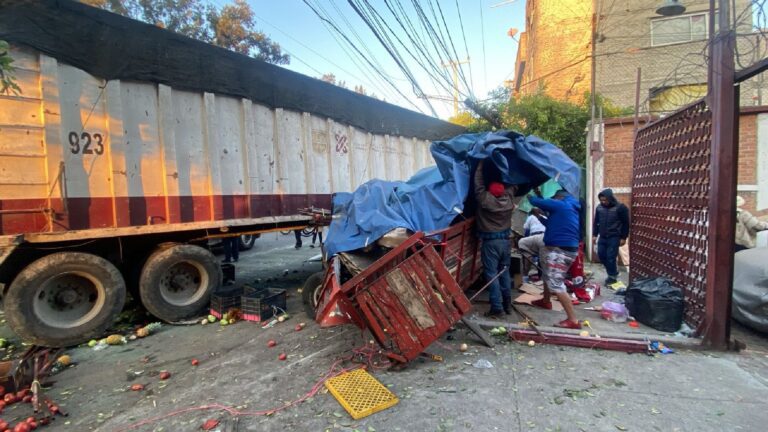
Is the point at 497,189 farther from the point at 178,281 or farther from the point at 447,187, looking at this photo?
the point at 178,281

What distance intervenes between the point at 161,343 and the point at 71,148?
2329mm

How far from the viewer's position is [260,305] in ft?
16.9

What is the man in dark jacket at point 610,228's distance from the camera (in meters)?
6.36

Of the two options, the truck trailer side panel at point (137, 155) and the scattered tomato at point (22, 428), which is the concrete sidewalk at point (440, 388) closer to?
the scattered tomato at point (22, 428)

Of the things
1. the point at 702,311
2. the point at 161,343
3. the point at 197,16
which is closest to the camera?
the point at 702,311

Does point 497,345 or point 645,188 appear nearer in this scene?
point 497,345

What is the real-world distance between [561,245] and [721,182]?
156 centimetres

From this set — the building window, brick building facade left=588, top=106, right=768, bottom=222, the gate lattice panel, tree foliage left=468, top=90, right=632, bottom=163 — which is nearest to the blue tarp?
the gate lattice panel

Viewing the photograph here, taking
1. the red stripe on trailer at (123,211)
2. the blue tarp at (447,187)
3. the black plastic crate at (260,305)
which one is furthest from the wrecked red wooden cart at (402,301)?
the red stripe on trailer at (123,211)

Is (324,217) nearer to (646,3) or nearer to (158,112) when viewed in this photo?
(158,112)

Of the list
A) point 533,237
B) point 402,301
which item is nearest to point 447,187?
point 402,301

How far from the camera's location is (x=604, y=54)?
14852 millimetres

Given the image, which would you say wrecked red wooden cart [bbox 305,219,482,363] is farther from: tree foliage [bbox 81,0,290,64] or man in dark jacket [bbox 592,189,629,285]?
tree foliage [bbox 81,0,290,64]

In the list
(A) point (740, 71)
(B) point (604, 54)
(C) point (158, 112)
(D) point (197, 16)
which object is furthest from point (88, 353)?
(B) point (604, 54)
